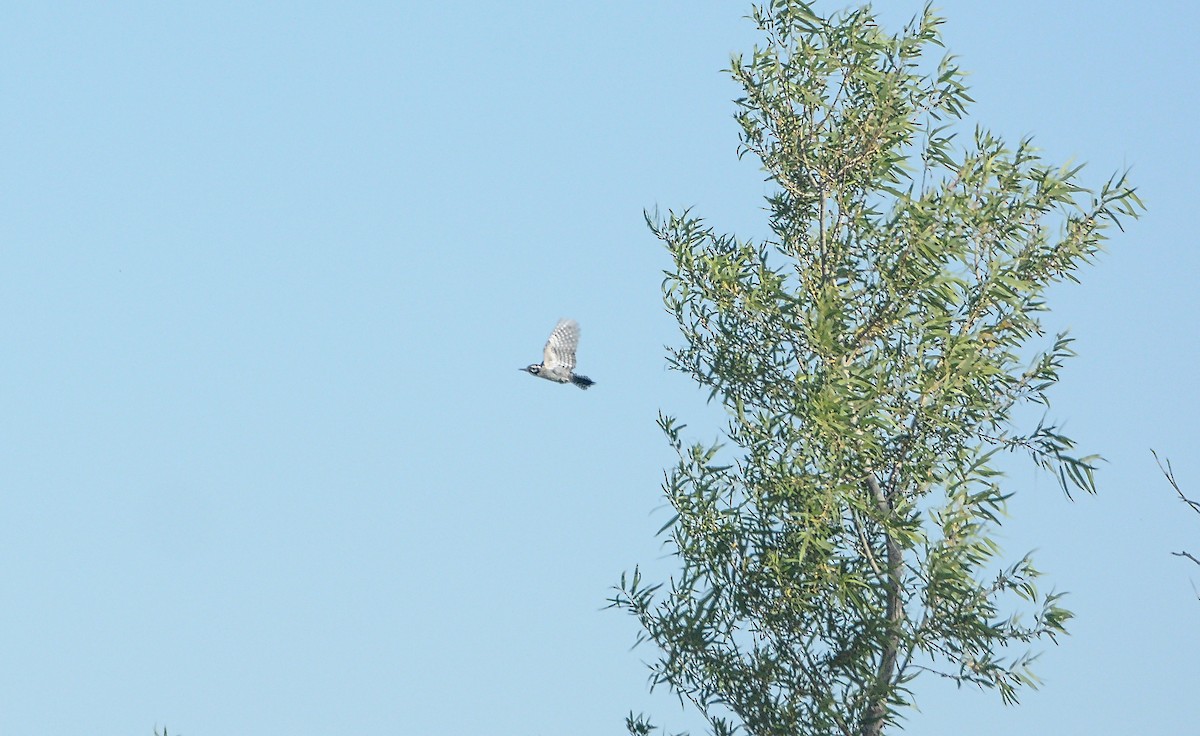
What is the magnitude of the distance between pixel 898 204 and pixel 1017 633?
5.83 m

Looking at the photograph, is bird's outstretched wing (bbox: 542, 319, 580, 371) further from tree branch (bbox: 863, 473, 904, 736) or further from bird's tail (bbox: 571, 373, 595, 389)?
tree branch (bbox: 863, 473, 904, 736)

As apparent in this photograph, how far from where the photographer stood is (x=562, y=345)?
27969 mm

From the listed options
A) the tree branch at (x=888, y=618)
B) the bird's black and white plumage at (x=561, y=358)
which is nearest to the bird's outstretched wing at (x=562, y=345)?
the bird's black and white plumage at (x=561, y=358)

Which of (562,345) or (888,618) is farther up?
(562,345)

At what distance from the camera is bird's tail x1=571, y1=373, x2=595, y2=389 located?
2731 centimetres

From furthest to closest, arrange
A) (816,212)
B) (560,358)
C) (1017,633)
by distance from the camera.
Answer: (560,358) < (816,212) < (1017,633)

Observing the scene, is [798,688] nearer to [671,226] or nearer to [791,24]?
[671,226]

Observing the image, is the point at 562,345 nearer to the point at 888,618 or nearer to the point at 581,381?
the point at 581,381

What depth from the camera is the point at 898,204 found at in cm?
2411

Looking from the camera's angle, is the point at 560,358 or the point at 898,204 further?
the point at 560,358

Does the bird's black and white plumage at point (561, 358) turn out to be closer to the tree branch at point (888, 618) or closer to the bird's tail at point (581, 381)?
the bird's tail at point (581, 381)

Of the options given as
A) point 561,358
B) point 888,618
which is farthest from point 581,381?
point 888,618

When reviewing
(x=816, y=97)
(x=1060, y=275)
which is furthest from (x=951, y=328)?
(x=816, y=97)

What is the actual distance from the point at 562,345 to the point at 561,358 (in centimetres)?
22
